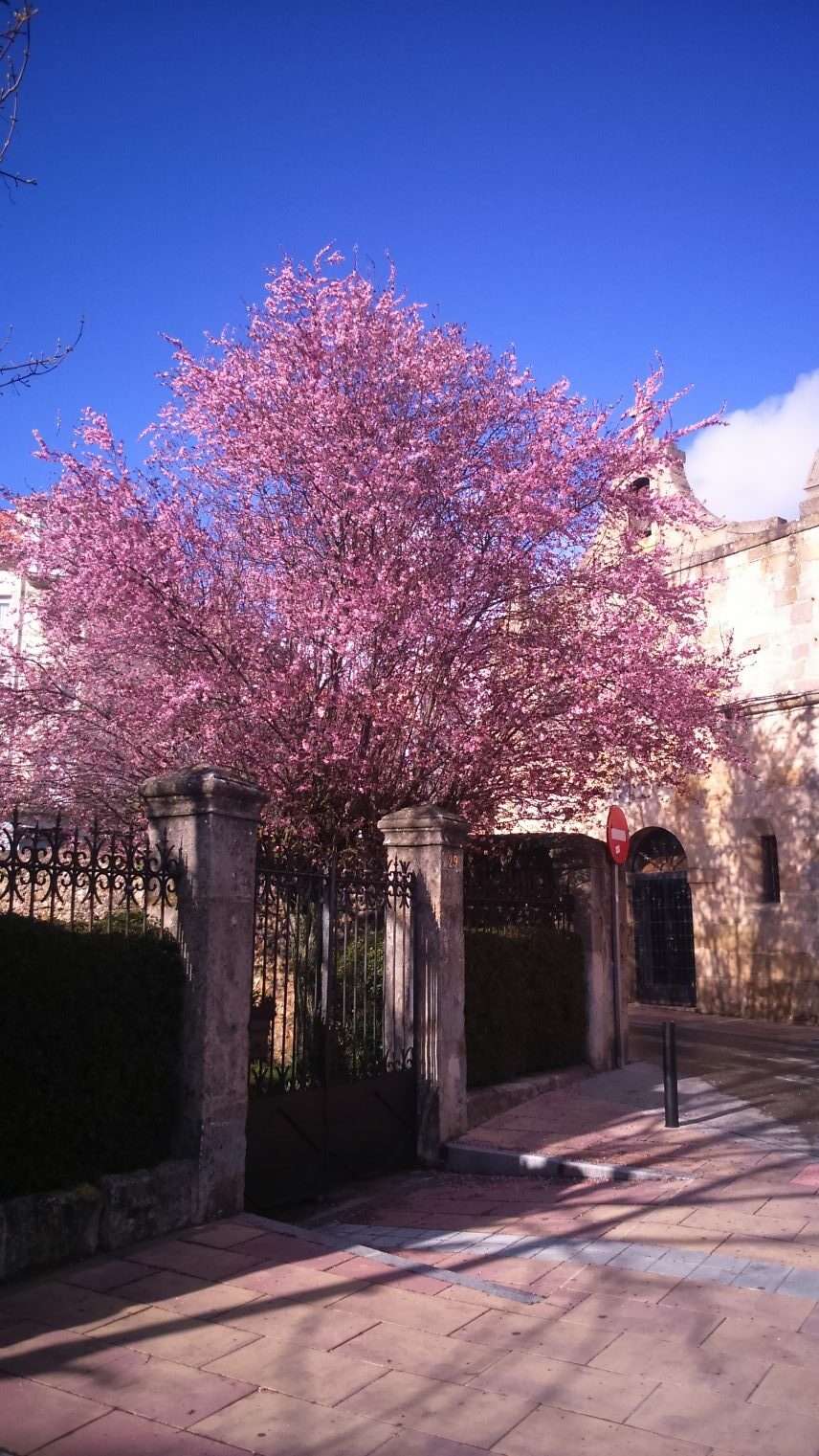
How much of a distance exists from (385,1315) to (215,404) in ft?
27.7

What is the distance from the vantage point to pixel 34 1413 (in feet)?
11.8

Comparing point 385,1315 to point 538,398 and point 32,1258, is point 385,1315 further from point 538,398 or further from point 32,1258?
point 538,398

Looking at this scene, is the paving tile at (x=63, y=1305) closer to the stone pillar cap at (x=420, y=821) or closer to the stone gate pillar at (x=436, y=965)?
the stone gate pillar at (x=436, y=965)

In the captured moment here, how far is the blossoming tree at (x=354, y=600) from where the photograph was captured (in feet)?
31.4

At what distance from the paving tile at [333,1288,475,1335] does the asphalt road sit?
4.34 meters

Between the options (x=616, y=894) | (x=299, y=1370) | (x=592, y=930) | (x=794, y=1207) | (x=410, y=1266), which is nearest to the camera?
(x=299, y=1370)

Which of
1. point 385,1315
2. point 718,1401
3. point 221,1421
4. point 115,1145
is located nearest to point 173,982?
point 115,1145

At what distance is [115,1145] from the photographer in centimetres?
538

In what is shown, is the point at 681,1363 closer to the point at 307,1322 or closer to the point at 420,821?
the point at 307,1322

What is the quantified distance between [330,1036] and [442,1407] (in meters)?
3.62

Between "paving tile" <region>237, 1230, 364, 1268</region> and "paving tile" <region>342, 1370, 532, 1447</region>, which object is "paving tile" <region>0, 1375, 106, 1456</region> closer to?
"paving tile" <region>342, 1370, 532, 1447</region>

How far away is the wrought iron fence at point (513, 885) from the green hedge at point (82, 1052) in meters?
3.95

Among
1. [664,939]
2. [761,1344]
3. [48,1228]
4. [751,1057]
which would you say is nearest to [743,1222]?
[761,1344]

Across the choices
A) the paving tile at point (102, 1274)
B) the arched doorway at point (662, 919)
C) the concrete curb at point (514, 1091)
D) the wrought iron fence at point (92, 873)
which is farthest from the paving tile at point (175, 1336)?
the arched doorway at point (662, 919)
